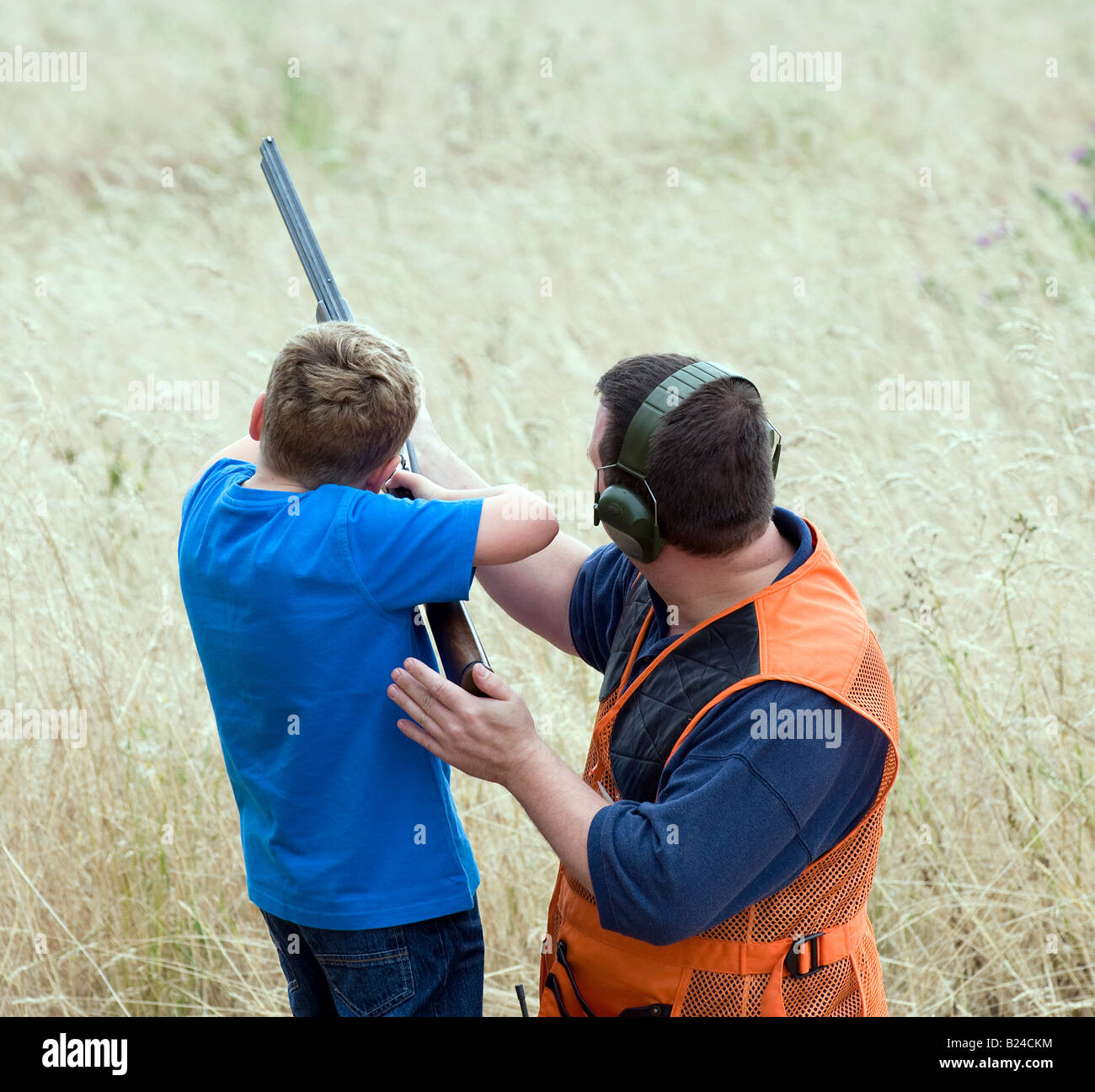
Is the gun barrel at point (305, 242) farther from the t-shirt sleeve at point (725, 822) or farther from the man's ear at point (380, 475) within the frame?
the t-shirt sleeve at point (725, 822)

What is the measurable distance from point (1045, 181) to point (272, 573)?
7.23m

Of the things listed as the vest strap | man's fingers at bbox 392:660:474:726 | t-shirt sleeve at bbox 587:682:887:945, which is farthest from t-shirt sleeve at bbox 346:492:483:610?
the vest strap

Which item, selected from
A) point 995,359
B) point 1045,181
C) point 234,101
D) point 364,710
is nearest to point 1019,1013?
point 364,710

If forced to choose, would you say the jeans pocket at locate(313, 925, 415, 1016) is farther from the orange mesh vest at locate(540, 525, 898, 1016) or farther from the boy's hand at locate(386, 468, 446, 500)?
the boy's hand at locate(386, 468, 446, 500)

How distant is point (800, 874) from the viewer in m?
1.75

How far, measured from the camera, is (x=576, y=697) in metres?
3.32

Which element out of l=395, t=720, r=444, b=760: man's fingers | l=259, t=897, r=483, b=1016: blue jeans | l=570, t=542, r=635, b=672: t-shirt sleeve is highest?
l=570, t=542, r=635, b=672: t-shirt sleeve

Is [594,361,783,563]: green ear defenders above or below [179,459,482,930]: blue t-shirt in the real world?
above

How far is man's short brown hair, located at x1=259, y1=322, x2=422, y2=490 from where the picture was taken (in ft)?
5.83

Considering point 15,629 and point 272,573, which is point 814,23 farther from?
point 272,573

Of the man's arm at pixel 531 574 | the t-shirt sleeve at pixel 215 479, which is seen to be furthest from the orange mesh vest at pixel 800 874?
the t-shirt sleeve at pixel 215 479

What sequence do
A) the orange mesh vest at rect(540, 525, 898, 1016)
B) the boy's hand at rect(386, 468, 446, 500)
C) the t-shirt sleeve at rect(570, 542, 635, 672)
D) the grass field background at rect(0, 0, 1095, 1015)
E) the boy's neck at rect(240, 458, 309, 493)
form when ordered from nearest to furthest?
the orange mesh vest at rect(540, 525, 898, 1016), the boy's neck at rect(240, 458, 309, 493), the boy's hand at rect(386, 468, 446, 500), the t-shirt sleeve at rect(570, 542, 635, 672), the grass field background at rect(0, 0, 1095, 1015)

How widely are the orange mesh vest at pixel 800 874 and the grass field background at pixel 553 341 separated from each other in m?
1.04

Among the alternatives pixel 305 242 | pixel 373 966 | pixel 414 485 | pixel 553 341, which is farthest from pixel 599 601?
pixel 553 341
